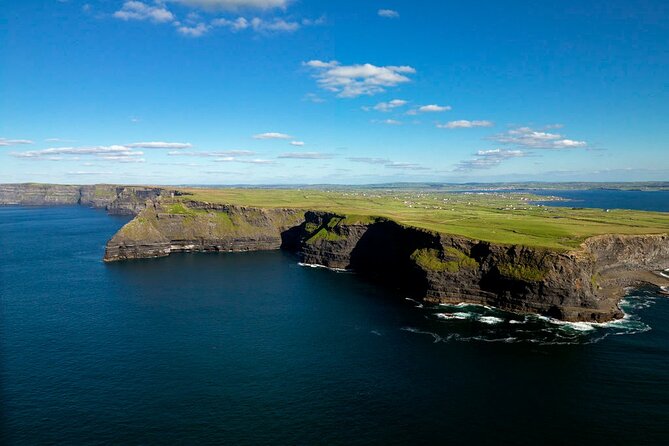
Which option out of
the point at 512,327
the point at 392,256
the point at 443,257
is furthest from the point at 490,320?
the point at 392,256

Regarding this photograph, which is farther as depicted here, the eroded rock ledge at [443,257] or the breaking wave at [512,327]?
the eroded rock ledge at [443,257]

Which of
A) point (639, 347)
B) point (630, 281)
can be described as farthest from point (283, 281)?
point (630, 281)

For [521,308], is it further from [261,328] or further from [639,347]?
[261,328]

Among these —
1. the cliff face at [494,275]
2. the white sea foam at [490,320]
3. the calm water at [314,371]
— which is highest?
the cliff face at [494,275]

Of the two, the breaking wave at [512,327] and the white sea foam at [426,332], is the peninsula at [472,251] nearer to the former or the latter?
the breaking wave at [512,327]

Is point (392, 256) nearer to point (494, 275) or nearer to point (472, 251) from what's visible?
point (472, 251)

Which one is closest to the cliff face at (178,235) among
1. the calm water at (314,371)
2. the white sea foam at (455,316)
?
the calm water at (314,371)
